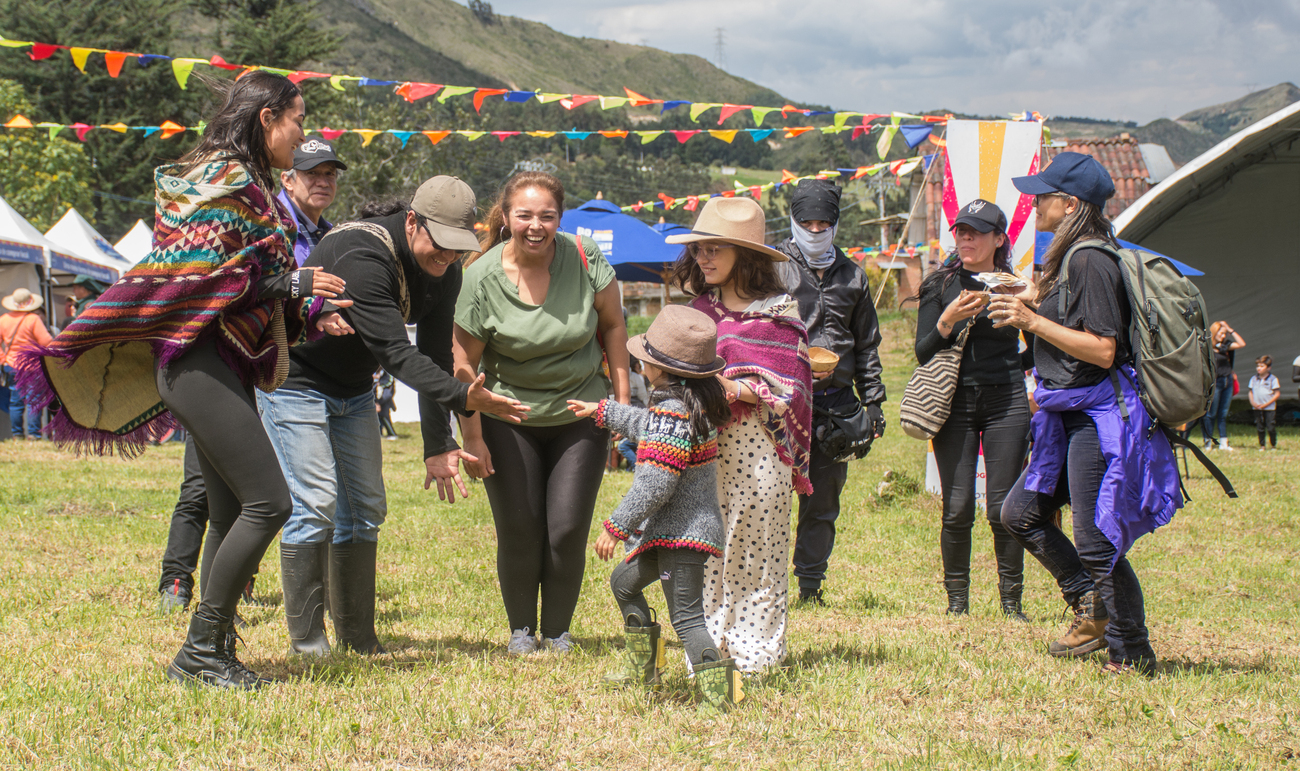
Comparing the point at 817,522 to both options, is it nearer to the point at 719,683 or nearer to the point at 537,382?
the point at 537,382

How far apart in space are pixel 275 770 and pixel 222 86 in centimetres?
226

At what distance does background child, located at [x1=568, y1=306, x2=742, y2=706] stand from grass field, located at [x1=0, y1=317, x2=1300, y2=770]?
0.54ft

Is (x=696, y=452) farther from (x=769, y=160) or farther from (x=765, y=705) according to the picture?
(x=769, y=160)

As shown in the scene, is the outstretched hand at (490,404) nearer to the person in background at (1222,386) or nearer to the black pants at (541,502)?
Result: the black pants at (541,502)

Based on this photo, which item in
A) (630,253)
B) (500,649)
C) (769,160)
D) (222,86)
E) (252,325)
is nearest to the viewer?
(252,325)

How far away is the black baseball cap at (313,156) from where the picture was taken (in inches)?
177

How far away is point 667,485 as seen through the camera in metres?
3.25

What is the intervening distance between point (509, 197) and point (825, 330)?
185 centimetres

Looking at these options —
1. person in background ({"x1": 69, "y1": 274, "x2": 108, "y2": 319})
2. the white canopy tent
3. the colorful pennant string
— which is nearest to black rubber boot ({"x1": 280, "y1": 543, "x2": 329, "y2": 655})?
the colorful pennant string

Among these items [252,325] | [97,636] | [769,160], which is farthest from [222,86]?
[769,160]

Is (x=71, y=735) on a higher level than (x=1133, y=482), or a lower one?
lower

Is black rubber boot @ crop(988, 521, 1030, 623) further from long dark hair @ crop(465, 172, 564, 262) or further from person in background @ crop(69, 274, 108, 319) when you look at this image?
person in background @ crop(69, 274, 108, 319)

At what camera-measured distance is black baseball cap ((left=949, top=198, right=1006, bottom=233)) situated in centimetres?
475

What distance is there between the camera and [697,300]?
3.80 meters
